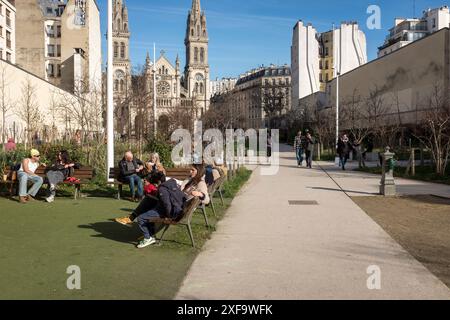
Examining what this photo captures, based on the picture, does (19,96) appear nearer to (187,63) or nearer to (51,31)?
(51,31)

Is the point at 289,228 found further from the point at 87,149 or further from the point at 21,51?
the point at 21,51

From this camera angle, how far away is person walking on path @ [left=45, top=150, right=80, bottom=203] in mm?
13008

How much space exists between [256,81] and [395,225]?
133 m

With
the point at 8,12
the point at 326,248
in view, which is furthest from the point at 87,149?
the point at 8,12

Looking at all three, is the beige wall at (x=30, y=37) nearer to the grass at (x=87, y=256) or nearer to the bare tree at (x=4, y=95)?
the bare tree at (x=4, y=95)

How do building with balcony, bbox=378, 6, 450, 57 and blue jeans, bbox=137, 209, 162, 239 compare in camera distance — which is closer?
blue jeans, bbox=137, 209, 162, 239

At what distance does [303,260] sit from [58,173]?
27.0ft

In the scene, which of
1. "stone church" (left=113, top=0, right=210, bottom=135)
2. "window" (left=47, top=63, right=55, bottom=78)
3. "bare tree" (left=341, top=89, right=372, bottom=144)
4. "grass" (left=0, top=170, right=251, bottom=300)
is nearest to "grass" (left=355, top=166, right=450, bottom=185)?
"bare tree" (left=341, top=89, right=372, bottom=144)

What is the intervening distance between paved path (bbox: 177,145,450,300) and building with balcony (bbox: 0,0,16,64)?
49609mm

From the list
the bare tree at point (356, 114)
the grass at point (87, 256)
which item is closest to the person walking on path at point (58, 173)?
the grass at point (87, 256)

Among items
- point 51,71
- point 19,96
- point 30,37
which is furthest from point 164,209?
point 51,71

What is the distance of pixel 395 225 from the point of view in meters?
9.78

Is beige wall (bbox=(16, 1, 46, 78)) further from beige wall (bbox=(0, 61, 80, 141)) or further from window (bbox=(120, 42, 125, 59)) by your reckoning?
window (bbox=(120, 42, 125, 59))

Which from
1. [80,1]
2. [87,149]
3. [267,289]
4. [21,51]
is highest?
[80,1]
